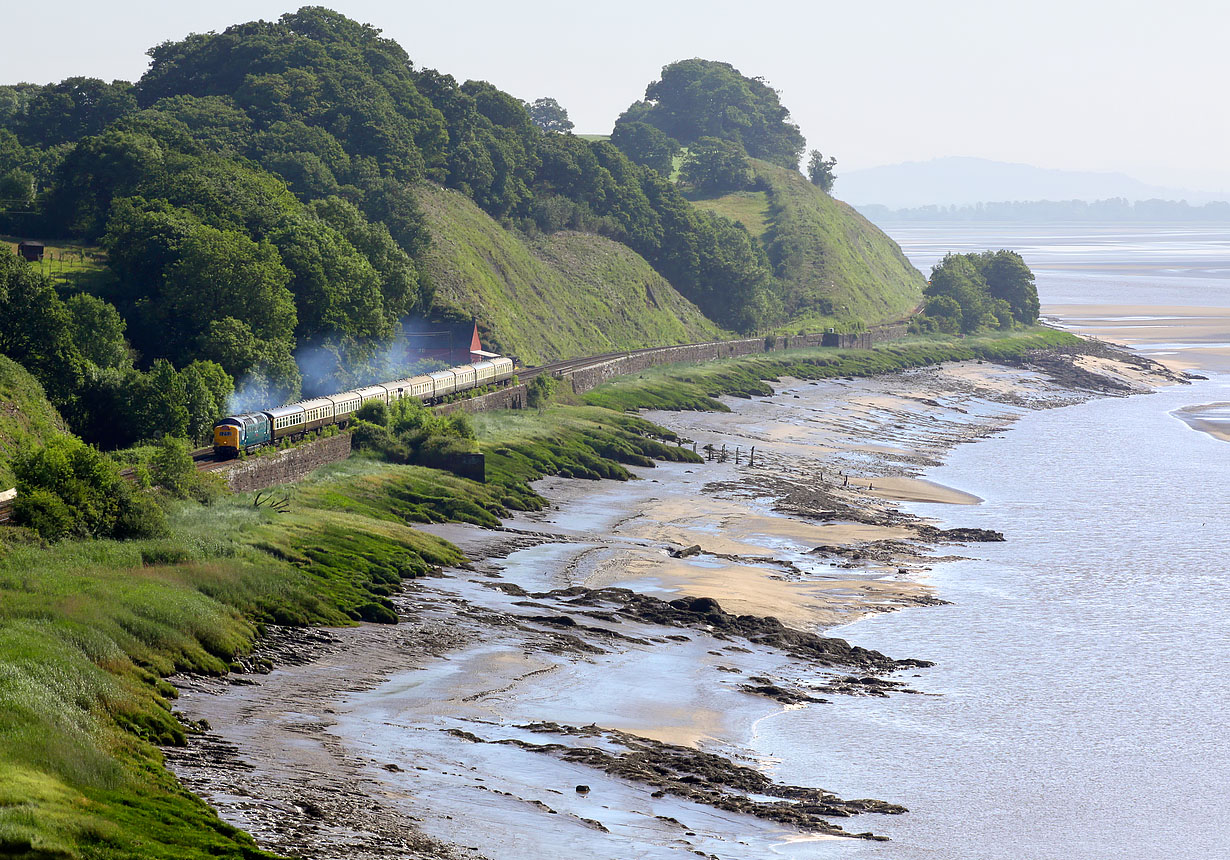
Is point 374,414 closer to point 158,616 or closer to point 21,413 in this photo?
point 21,413

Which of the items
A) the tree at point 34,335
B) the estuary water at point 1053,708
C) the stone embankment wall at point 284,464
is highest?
the tree at point 34,335

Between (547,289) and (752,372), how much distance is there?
2857 centimetres

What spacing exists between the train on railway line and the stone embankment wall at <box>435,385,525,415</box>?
7.00 ft

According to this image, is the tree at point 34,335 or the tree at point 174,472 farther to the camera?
the tree at point 34,335

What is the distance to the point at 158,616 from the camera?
44.9 metres

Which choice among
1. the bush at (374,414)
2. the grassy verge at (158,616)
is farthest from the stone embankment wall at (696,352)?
the grassy verge at (158,616)

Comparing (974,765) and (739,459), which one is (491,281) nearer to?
(739,459)

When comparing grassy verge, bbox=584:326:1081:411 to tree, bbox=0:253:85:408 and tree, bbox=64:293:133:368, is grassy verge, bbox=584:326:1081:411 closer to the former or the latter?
tree, bbox=64:293:133:368

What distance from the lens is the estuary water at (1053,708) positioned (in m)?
40.0

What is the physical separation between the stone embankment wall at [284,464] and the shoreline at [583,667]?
9.53 metres

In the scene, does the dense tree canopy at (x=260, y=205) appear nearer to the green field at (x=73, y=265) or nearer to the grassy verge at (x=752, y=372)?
the green field at (x=73, y=265)

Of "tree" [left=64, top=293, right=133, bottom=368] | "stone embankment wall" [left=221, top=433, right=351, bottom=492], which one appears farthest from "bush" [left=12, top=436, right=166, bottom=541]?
"tree" [left=64, top=293, right=133, bottom=368]

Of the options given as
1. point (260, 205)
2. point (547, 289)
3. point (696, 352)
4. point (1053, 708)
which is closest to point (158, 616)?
point (1053, 708)

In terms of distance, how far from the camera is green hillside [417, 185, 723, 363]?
146600mm
